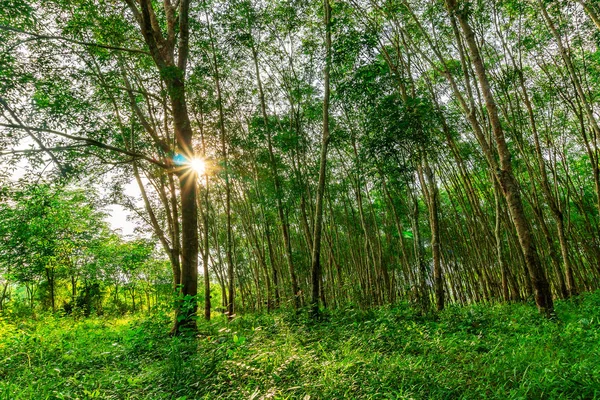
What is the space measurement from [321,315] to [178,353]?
345cm

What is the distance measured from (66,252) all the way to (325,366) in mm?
15138

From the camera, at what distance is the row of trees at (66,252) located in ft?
30.6

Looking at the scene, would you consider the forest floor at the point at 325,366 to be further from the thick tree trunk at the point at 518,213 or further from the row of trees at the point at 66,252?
the row of trees at the point at 66,252

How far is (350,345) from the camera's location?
392 centimetres

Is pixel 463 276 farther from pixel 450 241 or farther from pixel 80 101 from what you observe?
pixel 80 101

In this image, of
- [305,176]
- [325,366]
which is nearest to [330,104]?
[305,176]

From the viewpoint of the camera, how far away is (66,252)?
13.4 metres

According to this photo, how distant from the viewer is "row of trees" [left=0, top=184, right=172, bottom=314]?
9.33 metres

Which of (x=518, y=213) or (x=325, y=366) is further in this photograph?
(x=518, y=213)

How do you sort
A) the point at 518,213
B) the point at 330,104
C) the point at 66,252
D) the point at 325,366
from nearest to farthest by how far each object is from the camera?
the point at 325,366 < the point at 518,213 < the point at 330,104 < the point at 66,252

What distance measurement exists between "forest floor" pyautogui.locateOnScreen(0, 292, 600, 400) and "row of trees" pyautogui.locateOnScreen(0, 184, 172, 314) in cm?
248

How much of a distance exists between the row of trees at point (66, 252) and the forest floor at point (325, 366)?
97.8 inches

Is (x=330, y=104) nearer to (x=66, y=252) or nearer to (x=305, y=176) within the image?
(x=305, y=176)

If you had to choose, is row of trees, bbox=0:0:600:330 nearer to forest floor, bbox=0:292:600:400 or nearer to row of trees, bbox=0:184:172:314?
forest floor, bbox=0:292:600:400
